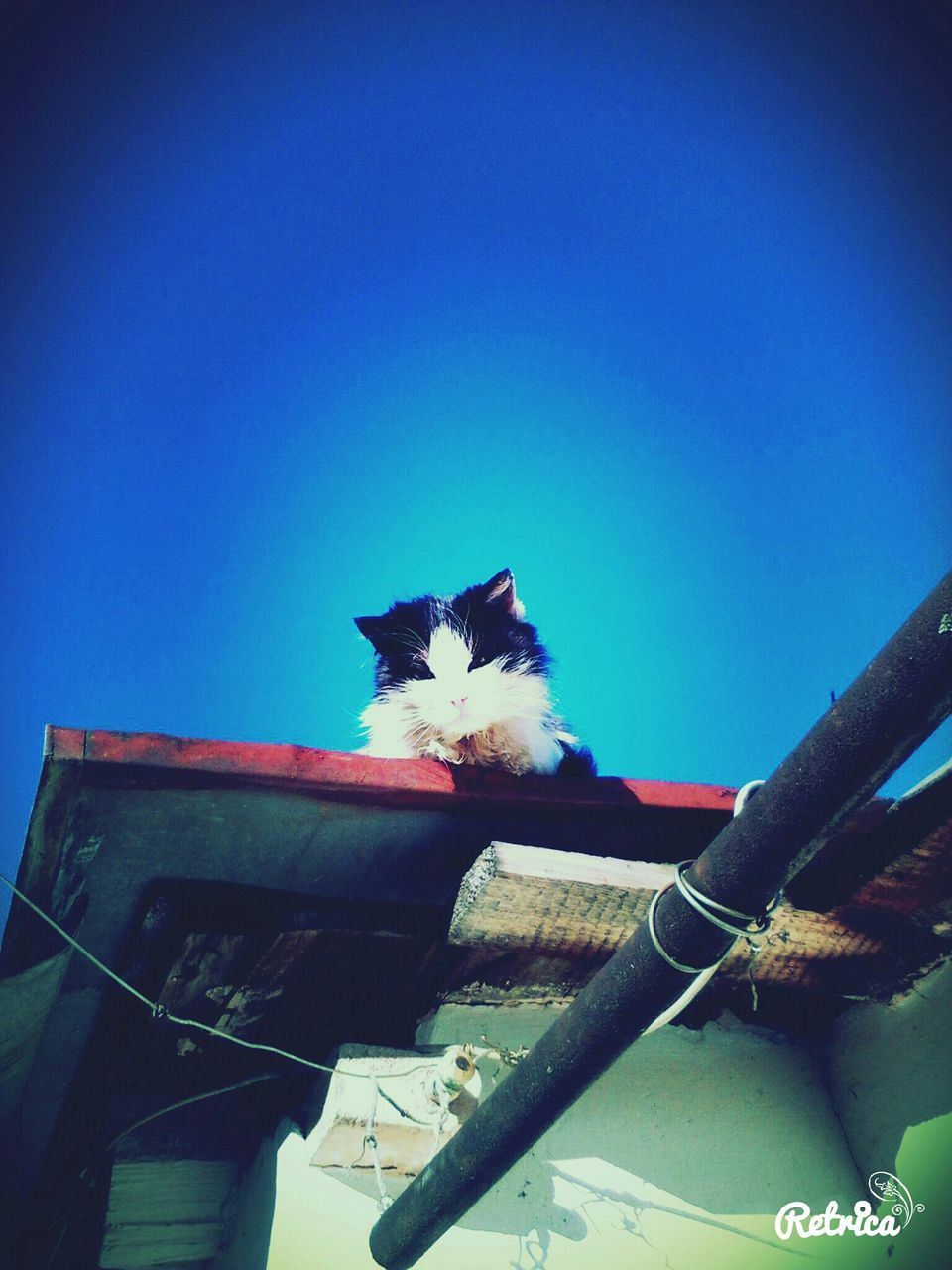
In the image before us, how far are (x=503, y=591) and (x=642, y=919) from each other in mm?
1488

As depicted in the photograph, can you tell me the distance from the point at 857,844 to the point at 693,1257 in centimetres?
111

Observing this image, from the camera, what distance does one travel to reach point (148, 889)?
1.77m

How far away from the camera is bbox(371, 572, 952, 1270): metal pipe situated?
2.77ft

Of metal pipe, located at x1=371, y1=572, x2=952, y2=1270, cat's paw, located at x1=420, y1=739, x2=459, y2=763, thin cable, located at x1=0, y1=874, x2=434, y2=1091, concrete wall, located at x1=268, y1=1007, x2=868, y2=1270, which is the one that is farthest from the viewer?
cat's paw, located at x1=420, y1=739, x2=459, y2=763

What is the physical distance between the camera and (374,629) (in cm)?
287

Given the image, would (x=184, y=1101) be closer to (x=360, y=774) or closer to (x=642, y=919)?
(x=360, y=774)

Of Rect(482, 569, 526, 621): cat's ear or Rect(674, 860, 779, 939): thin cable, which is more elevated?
Rect(482, 569, 526, 621): cat's ear

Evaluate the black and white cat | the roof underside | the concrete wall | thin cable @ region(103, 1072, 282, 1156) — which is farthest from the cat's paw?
thin cable @ region(103, 1072, 282, 1156)

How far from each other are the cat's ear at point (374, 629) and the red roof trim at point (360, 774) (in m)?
1.13

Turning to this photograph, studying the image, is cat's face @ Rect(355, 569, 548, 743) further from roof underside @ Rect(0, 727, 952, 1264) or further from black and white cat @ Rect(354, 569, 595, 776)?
roof underside @ Rect(0, 727, 952, 1264)

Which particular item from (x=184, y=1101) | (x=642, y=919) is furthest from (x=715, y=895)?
(x=184, y=1101)

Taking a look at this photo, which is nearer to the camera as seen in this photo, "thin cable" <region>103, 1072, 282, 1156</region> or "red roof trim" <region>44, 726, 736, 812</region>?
"red roof trim" <region>44, 726, 736, 812</region>

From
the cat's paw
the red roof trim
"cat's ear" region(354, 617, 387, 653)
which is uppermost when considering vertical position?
"cat's ear" region(354, 617, 387, 653)

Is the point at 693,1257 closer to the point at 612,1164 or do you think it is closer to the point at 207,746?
the point at 612,1164
